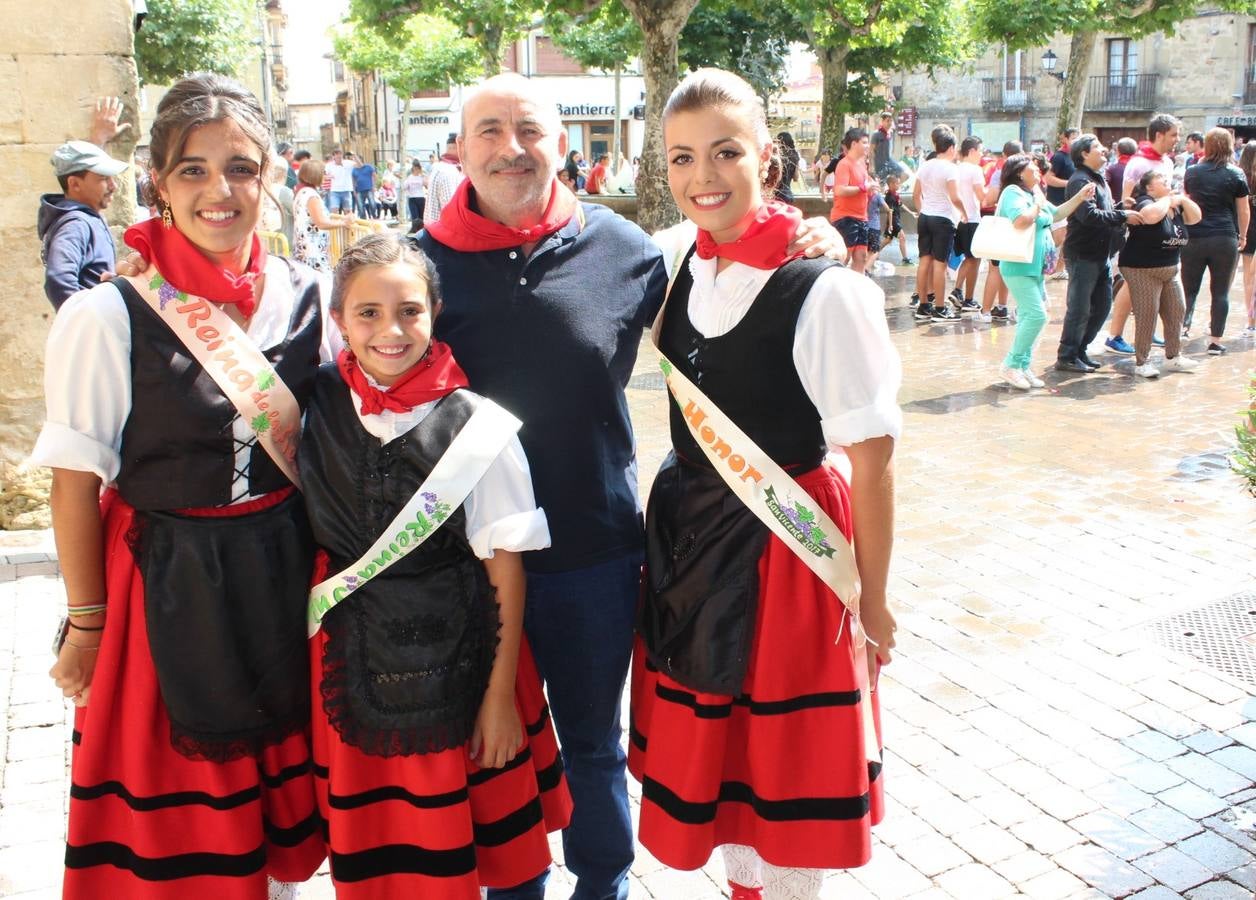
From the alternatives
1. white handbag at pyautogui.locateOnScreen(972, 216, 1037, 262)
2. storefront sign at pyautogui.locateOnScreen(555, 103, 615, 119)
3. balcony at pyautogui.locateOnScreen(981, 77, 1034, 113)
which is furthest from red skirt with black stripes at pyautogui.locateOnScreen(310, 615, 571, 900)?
storefront sign at pyautogui.locateOnScreen(555, 103, 615, 119)

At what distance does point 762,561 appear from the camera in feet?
8.25

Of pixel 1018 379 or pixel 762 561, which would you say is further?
pixel 1018 379

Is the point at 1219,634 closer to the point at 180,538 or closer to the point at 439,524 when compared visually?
the point at 439,524

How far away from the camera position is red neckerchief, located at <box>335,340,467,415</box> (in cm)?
236

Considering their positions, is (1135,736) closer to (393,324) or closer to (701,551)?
(701,551)

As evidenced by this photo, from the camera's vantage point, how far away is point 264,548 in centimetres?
239

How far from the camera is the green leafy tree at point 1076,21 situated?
80.7 feet

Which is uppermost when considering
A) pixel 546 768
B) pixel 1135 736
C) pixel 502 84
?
pixel 502 84

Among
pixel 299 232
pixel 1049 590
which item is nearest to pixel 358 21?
pixel 299 232

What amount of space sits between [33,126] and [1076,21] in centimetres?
2401

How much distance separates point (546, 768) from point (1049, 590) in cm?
316

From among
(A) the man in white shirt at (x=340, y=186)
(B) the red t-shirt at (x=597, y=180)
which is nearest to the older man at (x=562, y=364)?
(A) the man in white shirt at (x=340, y=186)

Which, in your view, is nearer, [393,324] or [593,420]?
[393,324]

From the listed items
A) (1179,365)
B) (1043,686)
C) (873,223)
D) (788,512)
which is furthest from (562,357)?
(873,223)
